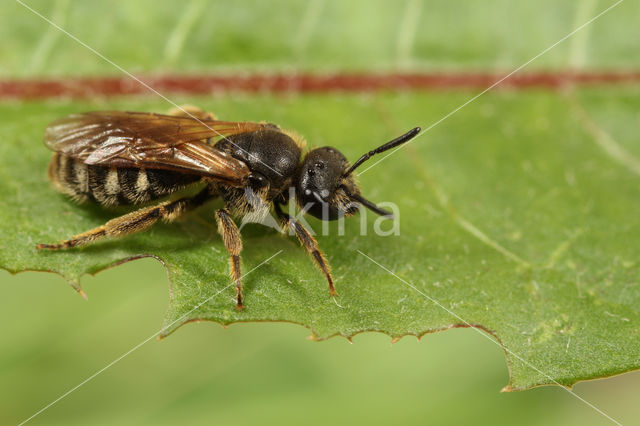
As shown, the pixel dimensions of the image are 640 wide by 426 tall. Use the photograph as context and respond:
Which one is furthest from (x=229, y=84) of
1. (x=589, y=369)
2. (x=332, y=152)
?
(x=589, y=369)

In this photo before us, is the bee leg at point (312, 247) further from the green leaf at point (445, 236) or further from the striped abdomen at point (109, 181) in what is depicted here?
the striped abdomen at point (109, 181)

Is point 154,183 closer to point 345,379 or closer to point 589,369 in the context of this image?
point 345,379

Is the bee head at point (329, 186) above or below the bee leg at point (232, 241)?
above

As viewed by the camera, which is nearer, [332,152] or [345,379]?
[332,152]

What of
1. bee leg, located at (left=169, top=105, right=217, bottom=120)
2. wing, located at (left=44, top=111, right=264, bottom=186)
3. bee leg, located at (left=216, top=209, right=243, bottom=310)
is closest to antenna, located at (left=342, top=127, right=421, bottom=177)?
wing, located at (left=44, top=111, right=264, bottom=186)

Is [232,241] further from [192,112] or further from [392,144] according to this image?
[392,144]

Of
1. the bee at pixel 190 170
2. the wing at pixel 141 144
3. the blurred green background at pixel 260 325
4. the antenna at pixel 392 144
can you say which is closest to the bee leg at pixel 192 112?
the bee at pixel 190 170

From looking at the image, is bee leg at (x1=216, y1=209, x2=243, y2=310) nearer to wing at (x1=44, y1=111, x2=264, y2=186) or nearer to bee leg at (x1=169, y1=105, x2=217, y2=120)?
wing at (x1=44, y1=111, x2=264, y2=186)
